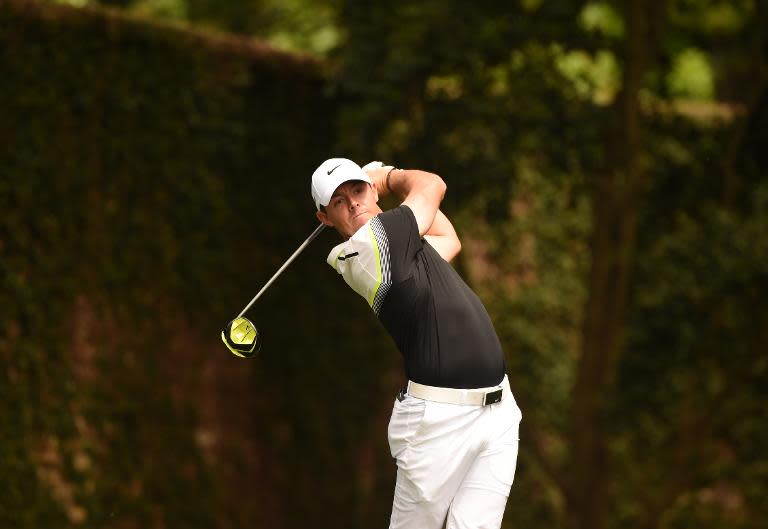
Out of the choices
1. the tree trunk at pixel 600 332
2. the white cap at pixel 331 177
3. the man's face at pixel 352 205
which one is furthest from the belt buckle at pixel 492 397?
the tree trunk at pixel 600 332

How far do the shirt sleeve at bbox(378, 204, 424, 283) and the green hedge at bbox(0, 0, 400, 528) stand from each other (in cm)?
255

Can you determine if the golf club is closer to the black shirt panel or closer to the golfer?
the golfer

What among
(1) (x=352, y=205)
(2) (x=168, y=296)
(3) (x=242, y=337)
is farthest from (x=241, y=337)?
(2) (x=168, y=296)

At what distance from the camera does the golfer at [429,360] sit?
159 inches

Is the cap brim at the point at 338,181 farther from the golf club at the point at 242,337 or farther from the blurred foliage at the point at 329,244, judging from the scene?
the blurred foliage at the point at 329,244

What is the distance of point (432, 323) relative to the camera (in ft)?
13.5

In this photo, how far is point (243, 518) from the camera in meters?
7.89

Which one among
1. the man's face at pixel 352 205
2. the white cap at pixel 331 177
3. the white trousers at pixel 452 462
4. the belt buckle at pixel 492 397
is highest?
the white cap at pixel 331 177

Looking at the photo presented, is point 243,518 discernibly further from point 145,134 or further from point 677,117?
point 677,117

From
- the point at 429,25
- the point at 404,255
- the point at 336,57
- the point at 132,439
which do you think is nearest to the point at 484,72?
the point at 429,25

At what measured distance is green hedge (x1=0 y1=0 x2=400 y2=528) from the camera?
5.98 meters

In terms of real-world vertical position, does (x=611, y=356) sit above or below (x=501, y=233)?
below

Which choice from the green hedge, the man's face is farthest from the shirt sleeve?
the green hedge

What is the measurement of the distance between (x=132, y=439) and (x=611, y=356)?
3259mm
